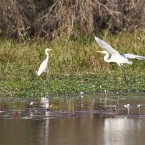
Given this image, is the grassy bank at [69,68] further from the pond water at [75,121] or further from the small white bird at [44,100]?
the pond water at [75,121]

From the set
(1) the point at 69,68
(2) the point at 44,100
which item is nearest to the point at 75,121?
(2) the point at 44,100

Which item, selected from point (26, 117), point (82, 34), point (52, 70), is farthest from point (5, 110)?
point (82, 34)

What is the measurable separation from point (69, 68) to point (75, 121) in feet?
19.8

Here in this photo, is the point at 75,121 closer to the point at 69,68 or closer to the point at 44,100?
the point at 44,100

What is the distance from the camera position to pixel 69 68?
1464 centimetres

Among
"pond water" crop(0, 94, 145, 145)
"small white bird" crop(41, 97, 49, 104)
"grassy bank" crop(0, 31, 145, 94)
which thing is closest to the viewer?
"pond water" crop(0, 94, 145, 145)

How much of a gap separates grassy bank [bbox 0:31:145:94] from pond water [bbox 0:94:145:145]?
76cm

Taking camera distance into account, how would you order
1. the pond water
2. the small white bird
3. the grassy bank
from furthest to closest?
the grassy bank
the small white bird
the pond water

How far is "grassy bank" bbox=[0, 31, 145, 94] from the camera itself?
12.0m

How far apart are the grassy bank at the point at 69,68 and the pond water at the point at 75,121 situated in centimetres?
76

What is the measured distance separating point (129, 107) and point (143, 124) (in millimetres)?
1545

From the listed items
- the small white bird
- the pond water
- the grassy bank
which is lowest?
the pond water

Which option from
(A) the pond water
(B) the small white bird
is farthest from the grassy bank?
(A) the pond water

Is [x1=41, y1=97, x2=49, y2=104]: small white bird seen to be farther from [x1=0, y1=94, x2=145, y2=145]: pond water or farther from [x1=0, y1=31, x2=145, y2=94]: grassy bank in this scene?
[x1=0, y1=31, x2=145, y2=94]: grassy bank
